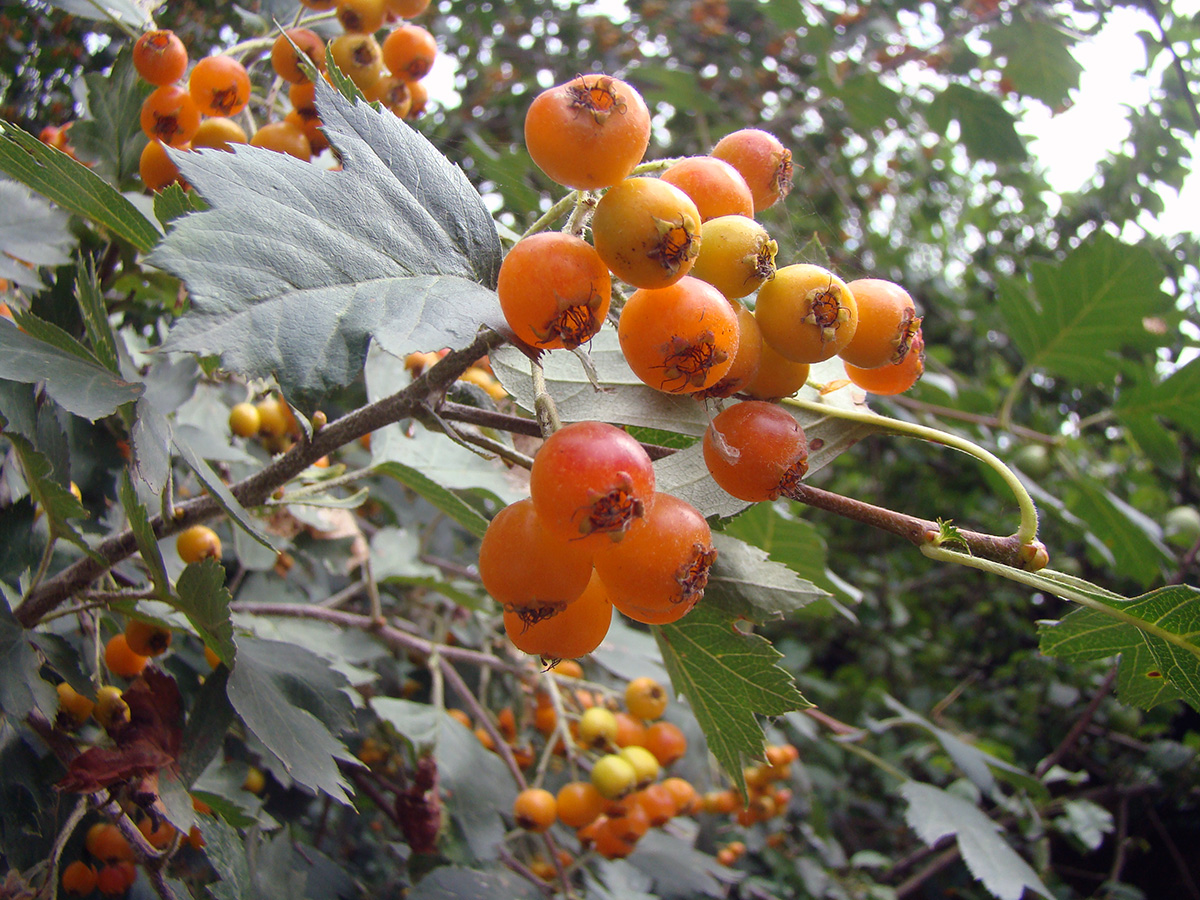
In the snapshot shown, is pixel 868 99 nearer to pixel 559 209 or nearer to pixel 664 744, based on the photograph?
pixel 664 744

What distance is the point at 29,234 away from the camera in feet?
4.76

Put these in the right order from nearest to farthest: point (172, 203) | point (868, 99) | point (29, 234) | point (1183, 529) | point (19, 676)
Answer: point (172, 203), point (19, 676), point (29, 234), point (1183, 529), point (868, 99)

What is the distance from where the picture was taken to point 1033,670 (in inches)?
140

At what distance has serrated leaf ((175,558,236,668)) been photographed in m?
1.08

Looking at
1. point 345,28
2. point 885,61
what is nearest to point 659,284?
point 345,28

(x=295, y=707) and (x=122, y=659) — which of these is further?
(x=122, y=659)

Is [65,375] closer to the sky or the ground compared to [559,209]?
closer to the ground

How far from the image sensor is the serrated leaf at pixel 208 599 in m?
1.08

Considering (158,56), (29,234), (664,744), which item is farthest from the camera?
(664,744)

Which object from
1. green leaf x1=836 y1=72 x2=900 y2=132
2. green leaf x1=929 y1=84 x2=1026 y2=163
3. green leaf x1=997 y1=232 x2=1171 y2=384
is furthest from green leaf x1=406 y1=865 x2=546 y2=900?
green leaf x1=929 y1=84 x2=1026 y2=163

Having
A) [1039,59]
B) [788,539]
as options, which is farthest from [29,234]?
[1039,59]

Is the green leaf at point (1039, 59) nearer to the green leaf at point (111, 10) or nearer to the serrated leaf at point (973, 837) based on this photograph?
the serrated leaf at point (973, 837)

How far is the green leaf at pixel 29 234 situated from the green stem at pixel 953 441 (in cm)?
142

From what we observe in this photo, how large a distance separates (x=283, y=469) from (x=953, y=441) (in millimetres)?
922
